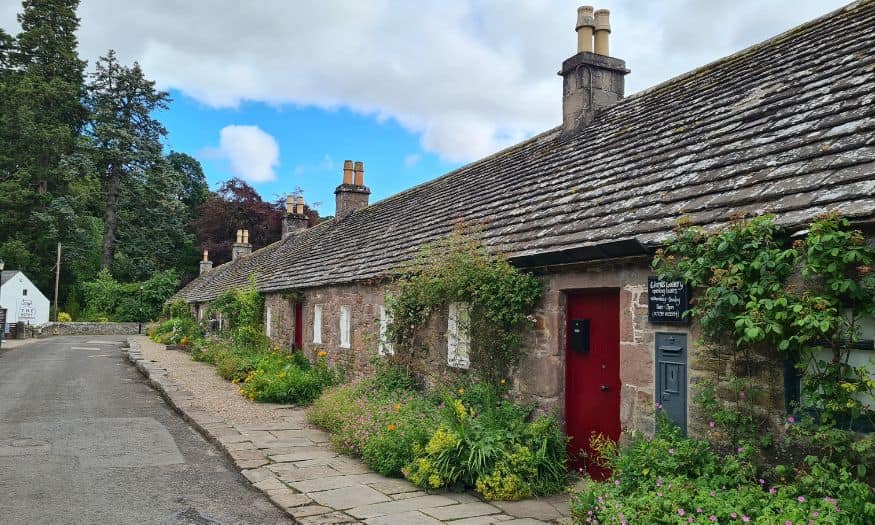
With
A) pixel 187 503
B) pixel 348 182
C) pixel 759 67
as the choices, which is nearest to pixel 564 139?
pixel 759 67

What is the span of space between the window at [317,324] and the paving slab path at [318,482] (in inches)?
128

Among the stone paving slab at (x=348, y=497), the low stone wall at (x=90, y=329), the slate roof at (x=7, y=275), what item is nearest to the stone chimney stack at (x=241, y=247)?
the low stone wall at (x=90, y=329)

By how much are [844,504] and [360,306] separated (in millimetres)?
9871

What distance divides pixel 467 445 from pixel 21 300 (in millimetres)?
50518

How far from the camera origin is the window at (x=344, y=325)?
45.8ft

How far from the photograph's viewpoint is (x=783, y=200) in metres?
5.34

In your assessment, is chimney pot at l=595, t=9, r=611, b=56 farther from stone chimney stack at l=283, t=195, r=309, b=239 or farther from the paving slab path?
stone chimney stack at l=283, t=195, r=309, b=239

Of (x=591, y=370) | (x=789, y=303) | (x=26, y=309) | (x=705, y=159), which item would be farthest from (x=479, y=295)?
(x=26, y=309)

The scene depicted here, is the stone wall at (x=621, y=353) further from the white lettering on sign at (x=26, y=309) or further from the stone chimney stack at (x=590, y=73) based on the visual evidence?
the white lettering on sign at (x=26, y=309)

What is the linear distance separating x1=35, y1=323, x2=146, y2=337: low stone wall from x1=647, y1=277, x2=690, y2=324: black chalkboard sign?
4419 centimetres

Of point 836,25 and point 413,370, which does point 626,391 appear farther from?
point 836,25

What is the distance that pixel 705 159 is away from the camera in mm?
7180

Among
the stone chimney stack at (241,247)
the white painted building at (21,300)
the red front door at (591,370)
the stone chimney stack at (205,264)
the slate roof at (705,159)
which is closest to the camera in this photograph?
the slate roof at (705,159)

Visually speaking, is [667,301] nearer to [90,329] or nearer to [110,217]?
[90,329]
